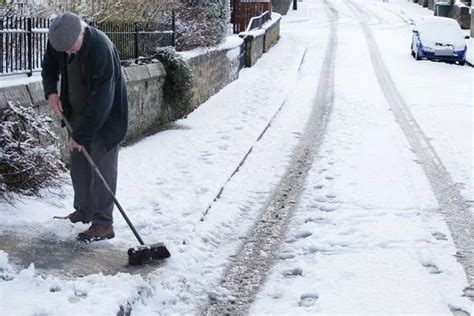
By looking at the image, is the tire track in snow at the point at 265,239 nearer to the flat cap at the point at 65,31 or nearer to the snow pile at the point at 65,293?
the snow pile at the point at 65,293

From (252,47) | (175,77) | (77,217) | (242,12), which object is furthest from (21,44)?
(242,12)

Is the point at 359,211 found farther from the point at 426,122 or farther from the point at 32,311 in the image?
the point at 426,122

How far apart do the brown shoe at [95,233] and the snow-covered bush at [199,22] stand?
26.5 ft

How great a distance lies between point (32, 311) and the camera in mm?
3998

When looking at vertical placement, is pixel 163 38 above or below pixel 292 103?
above

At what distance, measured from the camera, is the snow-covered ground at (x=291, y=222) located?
15.3 ft

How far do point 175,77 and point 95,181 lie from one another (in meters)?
6.10

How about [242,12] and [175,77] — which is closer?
[175,77]

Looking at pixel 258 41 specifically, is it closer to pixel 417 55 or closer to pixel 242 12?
pixel 417 55

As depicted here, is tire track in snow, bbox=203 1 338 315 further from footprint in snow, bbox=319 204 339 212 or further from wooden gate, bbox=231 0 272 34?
wooden gate, bbox=231 0 272 34

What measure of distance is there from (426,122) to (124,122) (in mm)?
8603

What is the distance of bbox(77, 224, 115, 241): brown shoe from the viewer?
5570mm

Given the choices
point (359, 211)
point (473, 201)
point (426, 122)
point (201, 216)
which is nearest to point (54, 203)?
point (201, 216)

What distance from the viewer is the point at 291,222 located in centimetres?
669
